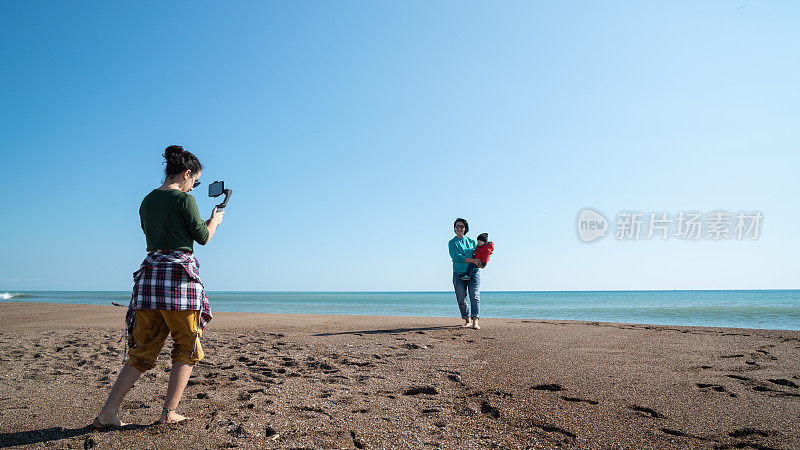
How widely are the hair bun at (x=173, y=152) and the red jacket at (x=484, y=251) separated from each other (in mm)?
5144

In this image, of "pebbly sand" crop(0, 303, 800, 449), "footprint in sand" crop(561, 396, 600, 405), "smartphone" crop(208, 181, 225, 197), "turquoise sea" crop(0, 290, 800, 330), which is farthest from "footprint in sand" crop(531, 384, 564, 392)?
"turquoise sea" crop(0, 290, 800, 330)

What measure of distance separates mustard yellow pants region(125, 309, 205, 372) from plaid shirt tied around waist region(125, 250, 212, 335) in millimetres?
60

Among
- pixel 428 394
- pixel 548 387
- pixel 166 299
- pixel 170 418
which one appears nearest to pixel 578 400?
pixel 548 387

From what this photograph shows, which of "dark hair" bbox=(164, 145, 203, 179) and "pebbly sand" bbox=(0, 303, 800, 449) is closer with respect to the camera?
"pebbly sand" bbox=(0, 303, 800, 449)

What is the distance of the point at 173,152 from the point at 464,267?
5.17m

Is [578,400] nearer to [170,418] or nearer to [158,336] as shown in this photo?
[170,418]

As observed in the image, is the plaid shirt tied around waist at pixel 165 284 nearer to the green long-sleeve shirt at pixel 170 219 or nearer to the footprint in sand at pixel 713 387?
the green long-sleeve shirt at pixel 170 219

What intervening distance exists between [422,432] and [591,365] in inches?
94.4

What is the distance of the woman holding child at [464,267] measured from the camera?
22.5 ft

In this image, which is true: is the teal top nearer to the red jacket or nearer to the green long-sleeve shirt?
the red jacket

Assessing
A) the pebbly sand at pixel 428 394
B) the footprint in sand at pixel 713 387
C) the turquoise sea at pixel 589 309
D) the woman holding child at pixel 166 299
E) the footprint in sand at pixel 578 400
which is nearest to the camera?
the pebbly sand at pixel 428 394

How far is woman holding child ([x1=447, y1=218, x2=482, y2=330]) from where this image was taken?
6.86 metres

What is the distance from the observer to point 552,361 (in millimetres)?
4137

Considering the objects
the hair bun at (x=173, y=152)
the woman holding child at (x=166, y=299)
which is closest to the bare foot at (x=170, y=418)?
the woman holding child at (x=166, y=299)
